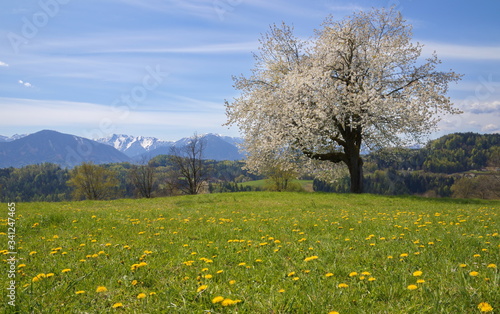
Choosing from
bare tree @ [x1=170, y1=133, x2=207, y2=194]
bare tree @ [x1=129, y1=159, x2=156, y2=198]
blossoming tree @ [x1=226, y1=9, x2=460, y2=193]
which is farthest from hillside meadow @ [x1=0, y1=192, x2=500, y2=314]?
bare tree @ [x1=129, y1=159, x2=156, y2=198]

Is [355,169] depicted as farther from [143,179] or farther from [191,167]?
[143,179]

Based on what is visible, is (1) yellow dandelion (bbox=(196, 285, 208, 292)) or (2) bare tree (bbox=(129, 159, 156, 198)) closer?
(1) yellow dandelion (bbox=(196, 285, 208, 292))

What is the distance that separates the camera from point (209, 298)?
444cm

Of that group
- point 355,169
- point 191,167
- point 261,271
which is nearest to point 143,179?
point 191,167

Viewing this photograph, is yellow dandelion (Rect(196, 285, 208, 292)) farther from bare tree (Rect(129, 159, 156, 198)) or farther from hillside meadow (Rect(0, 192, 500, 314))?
bare tree (Rect(129, 159, 156, 198))

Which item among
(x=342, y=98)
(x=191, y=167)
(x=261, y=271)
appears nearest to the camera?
(x=261, y=271)

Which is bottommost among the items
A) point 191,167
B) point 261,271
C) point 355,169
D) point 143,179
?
point 143,179

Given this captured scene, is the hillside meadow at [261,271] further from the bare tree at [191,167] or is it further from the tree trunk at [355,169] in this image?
the bare tree at [191,167]

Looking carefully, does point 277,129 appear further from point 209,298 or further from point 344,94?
point 209,298

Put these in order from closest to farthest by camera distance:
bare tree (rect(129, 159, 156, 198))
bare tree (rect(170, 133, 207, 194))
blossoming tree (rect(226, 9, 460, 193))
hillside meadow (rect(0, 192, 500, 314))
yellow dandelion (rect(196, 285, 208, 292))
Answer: hillside meadow (rect(0, 192, 500, 314)) < yellow dandelion (rect(196, 285, 208, 292)) < blossoming tree (rect(226, 9, 460, 193)) < bare tree (rect(170, 133, 207, 194)) < bare tree (rect(129, 159, 156, 198))

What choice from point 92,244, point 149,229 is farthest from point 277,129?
point 92,244

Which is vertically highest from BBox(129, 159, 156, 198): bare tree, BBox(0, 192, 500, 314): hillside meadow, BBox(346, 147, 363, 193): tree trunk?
BBox(346, 147, 363, 193): tree trunk

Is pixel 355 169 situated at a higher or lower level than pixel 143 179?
higher

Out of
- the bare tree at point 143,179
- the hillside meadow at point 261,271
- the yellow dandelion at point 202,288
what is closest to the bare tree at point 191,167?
the bare tree at point 143,179
